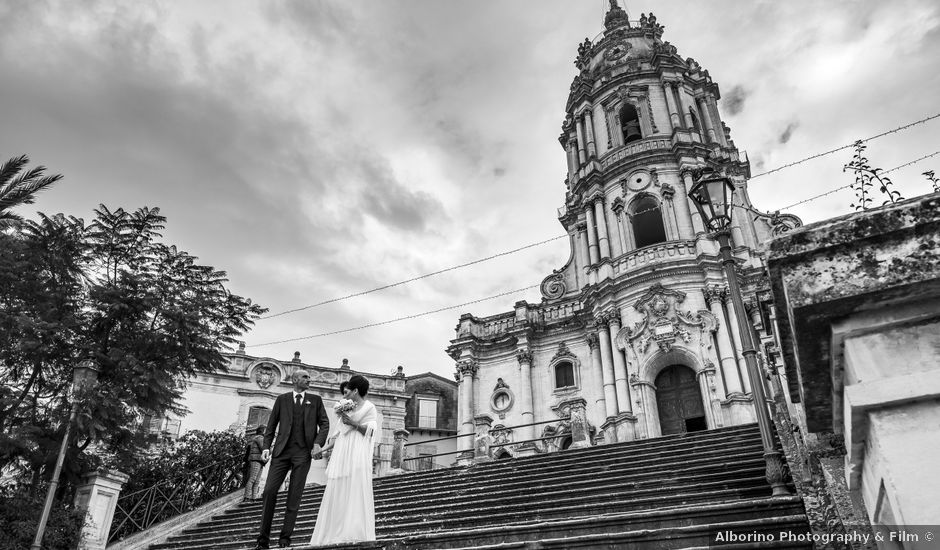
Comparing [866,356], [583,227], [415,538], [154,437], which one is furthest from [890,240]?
[583,227]

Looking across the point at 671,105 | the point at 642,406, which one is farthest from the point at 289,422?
the point at 671,105

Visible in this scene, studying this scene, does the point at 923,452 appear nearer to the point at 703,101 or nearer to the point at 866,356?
the point at 866,356

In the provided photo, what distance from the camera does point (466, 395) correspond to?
2644 centimetres

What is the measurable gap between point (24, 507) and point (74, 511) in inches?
25.0

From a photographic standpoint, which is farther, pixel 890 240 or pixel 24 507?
pixel 24 507

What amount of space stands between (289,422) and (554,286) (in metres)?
22.5

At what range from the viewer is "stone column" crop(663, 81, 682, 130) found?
1078 inches

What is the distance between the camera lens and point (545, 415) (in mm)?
24375

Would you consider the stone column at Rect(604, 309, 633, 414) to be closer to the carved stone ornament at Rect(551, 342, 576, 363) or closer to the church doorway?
the church doorway

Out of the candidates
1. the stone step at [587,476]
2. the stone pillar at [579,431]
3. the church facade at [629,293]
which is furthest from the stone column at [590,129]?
the stone step at [587,476]

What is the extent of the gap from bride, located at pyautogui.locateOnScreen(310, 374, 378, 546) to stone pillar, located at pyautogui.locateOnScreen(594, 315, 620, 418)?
17.1 metres

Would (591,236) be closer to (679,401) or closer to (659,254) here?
(659,254)

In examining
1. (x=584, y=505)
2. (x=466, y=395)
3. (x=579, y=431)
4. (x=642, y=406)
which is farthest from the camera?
(x=466, y=395)

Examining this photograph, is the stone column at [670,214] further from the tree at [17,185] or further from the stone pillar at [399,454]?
the tree at [17,185]
